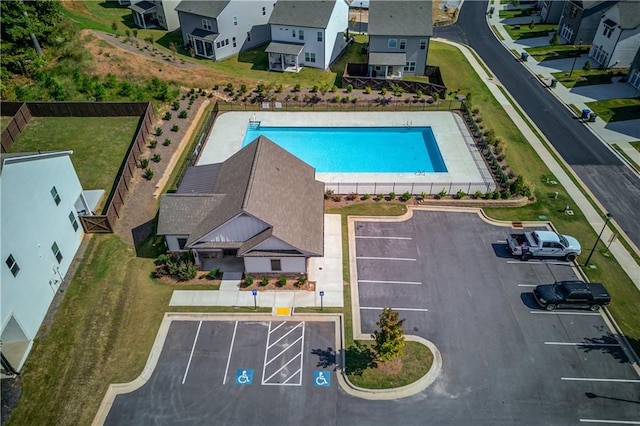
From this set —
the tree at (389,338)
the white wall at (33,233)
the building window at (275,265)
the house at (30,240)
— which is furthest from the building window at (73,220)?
the tree at (389,338)

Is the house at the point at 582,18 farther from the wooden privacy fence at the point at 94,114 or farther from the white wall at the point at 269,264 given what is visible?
the wooden privacy fence at the point at 94,114

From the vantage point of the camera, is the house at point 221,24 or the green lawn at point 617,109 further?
the house at point 221,24

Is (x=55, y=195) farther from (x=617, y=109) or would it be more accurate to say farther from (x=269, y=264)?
(x=617, y=109)

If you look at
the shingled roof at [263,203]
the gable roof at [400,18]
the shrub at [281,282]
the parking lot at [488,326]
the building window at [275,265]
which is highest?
the gable roof at [400,18]

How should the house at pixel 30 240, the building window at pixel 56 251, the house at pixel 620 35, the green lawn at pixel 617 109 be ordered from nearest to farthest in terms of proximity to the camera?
the house at pixel 30 240 → the building window at pixel 56 251 → the green lawn at pixel 617 109 → the house at pixel 620 35

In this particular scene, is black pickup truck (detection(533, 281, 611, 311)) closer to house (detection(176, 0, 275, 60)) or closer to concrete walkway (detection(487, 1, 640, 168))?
concrete walkway (detection(487, 1, 640, 168))

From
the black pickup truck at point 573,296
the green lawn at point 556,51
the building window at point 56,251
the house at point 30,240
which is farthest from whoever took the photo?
the green lawn at point 556,51

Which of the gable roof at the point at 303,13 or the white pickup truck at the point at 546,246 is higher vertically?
the gable roof at the point at 303,13

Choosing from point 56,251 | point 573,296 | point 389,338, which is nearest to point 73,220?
point 56,251

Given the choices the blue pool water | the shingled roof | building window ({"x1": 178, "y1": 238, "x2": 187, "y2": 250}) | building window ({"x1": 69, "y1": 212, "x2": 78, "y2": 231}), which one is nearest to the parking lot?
the shingled roof
